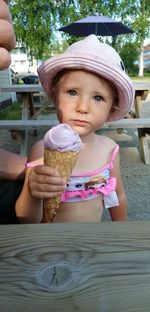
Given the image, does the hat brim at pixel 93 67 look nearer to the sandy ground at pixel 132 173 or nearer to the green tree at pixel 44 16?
the sandy ground at pixel 132 173

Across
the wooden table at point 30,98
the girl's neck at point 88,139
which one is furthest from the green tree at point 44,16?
the girl's neck at point 88,139

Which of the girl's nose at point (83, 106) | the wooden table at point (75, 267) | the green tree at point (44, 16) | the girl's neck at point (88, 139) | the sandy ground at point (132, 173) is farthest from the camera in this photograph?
the green tree at point (44, 16)

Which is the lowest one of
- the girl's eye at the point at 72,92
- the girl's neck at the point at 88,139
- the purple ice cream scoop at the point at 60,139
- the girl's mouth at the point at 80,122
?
the girl's neck at the point at 88,139

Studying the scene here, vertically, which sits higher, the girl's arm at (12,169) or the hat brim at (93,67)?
the hat brim at (93,67)

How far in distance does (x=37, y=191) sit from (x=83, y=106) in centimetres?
45

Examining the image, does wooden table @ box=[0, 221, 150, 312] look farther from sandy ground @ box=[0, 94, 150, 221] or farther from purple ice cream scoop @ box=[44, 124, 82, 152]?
sandy ground @ box=[0, 94, 150, 221]

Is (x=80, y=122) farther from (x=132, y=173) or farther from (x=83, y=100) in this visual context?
(x=132, y=173)

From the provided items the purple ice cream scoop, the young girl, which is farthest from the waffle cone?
the young girl

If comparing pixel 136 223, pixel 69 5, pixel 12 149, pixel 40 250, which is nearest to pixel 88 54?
pixel 136 223

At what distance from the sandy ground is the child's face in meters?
2.01

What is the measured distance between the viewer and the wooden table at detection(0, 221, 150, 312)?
0.64m

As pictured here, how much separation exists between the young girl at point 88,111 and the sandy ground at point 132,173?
5.75ft

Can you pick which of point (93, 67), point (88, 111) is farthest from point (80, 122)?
point (93, 67)

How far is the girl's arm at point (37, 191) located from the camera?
0.99m
